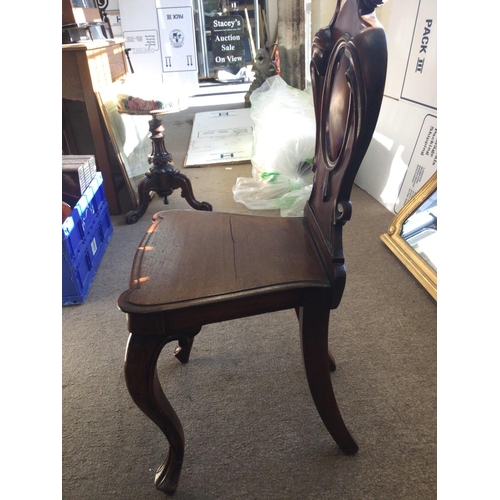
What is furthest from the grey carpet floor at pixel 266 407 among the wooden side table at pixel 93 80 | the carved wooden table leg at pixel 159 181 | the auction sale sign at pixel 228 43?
the auction sale sign at pixel 228 43

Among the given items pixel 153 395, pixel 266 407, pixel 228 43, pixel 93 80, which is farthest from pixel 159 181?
pixel 228 43

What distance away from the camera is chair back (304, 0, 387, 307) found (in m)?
0.68

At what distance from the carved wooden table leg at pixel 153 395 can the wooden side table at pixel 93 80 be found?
1766 mm

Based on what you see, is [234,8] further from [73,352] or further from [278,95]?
[73,352]

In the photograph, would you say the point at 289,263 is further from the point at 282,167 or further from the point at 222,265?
the point at 282,167

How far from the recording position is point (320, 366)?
3.11 ft

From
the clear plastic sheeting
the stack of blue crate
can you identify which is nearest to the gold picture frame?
the clear plastic sheeting

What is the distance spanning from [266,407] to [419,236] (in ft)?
3.46

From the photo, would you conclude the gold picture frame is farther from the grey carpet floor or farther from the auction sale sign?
the auction sale sign

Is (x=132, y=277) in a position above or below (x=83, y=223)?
above

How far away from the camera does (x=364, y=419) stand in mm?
1153

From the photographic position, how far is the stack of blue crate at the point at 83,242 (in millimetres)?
1612

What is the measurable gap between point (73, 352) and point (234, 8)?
6.04 m

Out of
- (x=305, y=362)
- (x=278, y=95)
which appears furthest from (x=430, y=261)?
(x=278, y=95)
